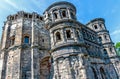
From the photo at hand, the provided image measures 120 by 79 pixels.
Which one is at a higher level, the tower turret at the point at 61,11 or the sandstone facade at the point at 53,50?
the tower turret at the point at 61,11

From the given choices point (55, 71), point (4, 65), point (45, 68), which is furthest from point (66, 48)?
point (4, 65)

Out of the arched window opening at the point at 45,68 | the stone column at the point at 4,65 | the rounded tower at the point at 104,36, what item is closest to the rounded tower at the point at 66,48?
the arched window opening at the point at 45,68

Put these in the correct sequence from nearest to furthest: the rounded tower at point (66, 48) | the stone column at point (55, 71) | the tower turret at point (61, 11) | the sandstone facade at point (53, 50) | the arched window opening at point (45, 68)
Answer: the rounded tower at point (66, 48)
the stone column at point (55, 71)
the sandstone facade at point (53, 50)
the arched window opening at point (45, 68)
the tower turret at point (61, 11)

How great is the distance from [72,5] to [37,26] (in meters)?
6.70

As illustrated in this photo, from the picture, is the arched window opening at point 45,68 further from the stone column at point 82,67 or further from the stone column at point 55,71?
the stone column at point 82,67

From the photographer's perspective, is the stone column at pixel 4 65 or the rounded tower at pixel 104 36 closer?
the stone column at pixel 4 65

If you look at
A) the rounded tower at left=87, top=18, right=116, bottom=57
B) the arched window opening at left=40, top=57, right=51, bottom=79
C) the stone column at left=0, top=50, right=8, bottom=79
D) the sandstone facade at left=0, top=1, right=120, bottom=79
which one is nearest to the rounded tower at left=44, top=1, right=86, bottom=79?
the sandstone facade at left=0, top=1, right=120, bottom=79

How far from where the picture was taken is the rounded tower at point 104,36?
2806 centimetres

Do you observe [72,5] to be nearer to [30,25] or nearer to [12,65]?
[30,25]

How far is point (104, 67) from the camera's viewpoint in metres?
24.5

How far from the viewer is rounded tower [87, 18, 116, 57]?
28.1 meters

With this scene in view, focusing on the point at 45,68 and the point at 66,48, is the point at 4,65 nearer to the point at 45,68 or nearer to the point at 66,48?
the point at 45,68

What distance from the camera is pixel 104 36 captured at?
29.9 m

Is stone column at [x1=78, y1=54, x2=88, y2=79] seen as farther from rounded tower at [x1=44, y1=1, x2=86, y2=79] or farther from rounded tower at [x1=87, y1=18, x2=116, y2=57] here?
rounded tower at [x1=87, y1=18, x2=116, y2=57]
